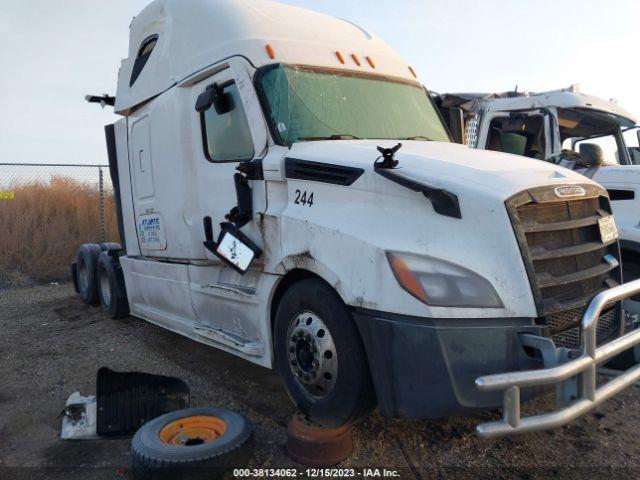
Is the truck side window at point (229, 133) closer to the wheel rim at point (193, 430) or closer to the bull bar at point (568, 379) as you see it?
the wheel rim at point (193, 430)

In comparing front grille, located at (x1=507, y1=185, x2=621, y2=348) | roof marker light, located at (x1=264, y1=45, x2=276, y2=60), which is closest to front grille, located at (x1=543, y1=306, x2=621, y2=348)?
front grille, located at (x1=507, y1=185, x2=621, y2=348)

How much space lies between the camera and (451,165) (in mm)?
3207

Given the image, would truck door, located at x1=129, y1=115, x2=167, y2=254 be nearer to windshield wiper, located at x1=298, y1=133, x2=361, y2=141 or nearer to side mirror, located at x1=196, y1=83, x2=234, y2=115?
side mirror, located at x1=196, y1=83, x2=234, y2=115

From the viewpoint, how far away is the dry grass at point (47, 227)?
11.3 metres

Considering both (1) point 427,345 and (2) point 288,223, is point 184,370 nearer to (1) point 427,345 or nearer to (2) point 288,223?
(2) point 288,223

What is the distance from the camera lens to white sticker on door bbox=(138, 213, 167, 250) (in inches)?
218

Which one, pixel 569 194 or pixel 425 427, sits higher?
pixel 569 194

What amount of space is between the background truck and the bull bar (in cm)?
272

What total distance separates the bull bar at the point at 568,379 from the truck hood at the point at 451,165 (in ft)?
2.54

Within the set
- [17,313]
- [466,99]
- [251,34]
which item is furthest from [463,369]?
[17,313]

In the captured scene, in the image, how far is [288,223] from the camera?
3.62 m

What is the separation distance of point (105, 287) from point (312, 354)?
17.5 feet

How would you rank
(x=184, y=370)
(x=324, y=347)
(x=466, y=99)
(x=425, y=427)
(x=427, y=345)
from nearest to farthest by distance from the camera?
(x=427, y=345), (x=324, y=347), (x=425, y=427), (x=184, y=370), (x=466, y=99)

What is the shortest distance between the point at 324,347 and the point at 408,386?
61 centimetres
